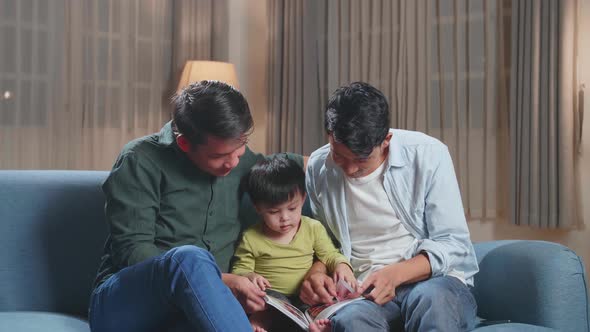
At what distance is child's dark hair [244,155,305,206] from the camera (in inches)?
75.5

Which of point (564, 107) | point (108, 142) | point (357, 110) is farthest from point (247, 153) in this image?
point (108, 142)

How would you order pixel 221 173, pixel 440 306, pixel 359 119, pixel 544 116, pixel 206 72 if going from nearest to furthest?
pixel 440 306, pixel 359 119, pixel 221 173, pixel 544 116, pixel 206 72

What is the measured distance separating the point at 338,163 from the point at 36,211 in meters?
0.91

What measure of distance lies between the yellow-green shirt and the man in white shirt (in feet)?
0.16

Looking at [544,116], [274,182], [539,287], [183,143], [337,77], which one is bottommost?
[539,287]

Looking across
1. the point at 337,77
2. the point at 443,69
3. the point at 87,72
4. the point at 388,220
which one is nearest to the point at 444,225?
the point at 388,220

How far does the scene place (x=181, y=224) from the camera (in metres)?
1.90

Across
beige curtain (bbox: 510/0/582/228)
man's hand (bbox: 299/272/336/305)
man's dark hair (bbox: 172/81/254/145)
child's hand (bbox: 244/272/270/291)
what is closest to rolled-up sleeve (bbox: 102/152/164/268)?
man's dark hair (bbox: 172/81/254/145)

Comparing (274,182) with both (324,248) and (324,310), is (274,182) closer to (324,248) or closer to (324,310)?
(324,248)

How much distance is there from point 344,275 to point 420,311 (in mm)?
245

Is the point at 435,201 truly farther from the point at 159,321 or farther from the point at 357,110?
the point at 159,321

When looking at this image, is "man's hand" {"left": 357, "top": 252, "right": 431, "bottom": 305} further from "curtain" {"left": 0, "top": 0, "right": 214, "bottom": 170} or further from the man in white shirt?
"curtain" {"left": 0, "top": 0, "right": 214, "bottom": 170}

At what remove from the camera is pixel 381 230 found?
76.0 inches

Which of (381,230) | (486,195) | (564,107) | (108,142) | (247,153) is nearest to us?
(381,230)
